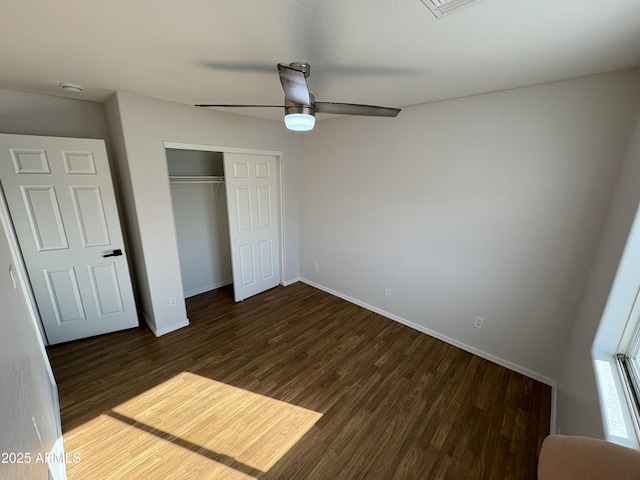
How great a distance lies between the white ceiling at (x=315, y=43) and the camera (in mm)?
1051

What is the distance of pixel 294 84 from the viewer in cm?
134

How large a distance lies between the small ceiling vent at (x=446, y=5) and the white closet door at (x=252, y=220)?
2503 millimetres

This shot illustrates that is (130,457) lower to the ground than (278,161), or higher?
lower

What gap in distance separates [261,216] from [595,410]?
336 cm

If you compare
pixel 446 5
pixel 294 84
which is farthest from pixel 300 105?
pixel 446 5

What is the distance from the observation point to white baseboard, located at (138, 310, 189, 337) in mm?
2729

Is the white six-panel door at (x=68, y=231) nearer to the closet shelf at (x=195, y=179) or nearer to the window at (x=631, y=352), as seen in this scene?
the closet shelf at (x=195, y=179)

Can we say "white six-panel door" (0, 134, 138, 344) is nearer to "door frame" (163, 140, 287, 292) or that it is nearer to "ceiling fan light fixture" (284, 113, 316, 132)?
"door frame" (163, 140, 287, 292)

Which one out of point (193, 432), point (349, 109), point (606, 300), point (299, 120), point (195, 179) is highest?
point (349, 109)

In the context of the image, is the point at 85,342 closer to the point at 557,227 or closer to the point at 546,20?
the point at 546,20

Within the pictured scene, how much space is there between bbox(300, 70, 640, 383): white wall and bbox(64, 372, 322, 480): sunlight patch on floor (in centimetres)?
178

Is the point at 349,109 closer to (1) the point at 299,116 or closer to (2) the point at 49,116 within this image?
(1) the point at 299,116

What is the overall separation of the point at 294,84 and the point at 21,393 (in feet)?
6.19

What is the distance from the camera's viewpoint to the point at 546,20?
109cm
